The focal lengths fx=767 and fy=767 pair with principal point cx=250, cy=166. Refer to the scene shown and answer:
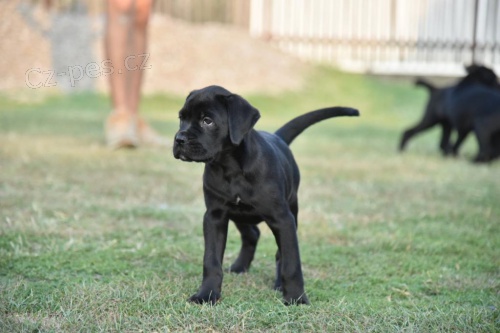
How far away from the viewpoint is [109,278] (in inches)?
124

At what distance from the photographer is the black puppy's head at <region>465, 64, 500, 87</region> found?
26.4 feet

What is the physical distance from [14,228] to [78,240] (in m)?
0.35

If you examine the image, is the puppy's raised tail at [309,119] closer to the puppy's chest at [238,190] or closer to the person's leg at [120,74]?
the puppy's chest at [238,190]

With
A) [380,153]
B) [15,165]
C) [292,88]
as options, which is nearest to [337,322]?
[15,165]

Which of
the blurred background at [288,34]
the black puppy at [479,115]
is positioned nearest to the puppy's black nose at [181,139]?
the black puppy at [479,115]

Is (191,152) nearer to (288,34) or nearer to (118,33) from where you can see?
(118,33)

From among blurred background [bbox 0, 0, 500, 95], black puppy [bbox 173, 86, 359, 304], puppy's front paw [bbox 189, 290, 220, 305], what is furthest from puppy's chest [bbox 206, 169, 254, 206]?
blurred background [bbox 0, 0, 500, 95]

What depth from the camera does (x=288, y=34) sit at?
16.5 metres

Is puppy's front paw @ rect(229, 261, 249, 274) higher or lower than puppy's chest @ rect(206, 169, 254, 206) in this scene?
lower

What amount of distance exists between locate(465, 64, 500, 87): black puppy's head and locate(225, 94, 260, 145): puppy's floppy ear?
5.65 m

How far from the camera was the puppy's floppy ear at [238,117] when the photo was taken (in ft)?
9.33

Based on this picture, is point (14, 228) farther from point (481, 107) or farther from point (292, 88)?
point (292, 88)

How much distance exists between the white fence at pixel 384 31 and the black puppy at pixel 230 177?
13.5 m

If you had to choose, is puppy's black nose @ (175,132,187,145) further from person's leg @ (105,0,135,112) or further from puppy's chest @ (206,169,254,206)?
person's leg @ (105,0,135,112)
